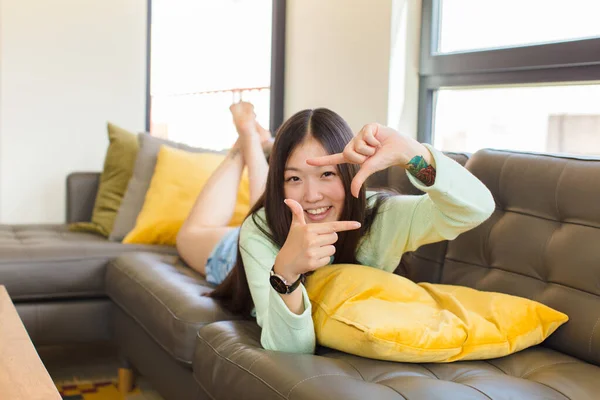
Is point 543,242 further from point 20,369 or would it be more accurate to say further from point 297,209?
point 20,369

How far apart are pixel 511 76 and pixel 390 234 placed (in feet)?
A: 4.28

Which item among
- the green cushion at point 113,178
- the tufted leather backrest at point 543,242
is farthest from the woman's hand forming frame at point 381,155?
the green cushion at point 113,178

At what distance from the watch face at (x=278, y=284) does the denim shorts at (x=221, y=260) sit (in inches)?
37.7

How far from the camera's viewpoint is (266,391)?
159cm

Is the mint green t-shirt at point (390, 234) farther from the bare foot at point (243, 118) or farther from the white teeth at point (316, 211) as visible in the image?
the bare foot at point (243, 118)

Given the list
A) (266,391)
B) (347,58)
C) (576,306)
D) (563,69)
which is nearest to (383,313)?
(266,391)

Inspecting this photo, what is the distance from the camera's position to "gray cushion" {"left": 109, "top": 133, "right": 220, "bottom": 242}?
11.5ft

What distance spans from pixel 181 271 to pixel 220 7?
2436 mm

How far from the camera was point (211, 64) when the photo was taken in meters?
5.05

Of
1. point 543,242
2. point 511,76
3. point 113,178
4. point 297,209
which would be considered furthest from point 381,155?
point 113,178

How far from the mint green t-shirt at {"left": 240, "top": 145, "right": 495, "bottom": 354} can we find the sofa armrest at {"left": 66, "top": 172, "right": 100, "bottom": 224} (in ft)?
6.96

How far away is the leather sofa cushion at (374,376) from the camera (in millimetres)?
1514

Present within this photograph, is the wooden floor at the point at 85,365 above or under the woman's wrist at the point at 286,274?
under

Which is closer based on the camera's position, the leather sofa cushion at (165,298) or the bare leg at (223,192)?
the leather sofa cushion at (165,298)
